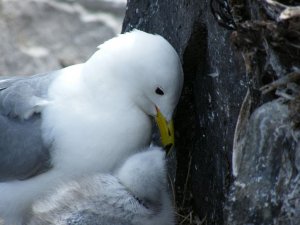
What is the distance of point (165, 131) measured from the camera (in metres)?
3.88

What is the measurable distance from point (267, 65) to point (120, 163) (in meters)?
0.89

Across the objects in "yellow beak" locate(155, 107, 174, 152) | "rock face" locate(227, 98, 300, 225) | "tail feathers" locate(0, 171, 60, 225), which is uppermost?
"rock face" locate(227, 98, 300, 225)

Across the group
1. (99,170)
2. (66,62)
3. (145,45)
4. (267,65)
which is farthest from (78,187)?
(66,62)

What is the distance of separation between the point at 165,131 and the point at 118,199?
19.5 inches

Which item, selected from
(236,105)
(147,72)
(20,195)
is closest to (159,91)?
(147,72)

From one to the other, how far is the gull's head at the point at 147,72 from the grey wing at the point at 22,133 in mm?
306

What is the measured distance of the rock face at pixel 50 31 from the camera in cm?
664

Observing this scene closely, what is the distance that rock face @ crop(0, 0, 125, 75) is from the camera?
6641 mm

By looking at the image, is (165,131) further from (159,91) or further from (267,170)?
(267,170)

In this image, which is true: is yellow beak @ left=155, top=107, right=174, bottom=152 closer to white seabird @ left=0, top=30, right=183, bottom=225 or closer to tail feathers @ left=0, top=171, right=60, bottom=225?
white seabird @ left=0, top=30, right=183, bottom=225

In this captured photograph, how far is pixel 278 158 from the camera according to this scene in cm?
302

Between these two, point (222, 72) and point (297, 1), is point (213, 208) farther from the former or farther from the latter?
point (297, 1)

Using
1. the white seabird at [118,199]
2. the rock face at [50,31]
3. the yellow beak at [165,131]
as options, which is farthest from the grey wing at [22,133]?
the rock face at [50,31]

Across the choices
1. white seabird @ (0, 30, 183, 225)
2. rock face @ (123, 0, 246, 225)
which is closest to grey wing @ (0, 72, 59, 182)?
white seabird @ (0, 30, 183, 225)
